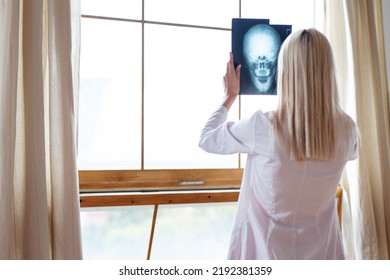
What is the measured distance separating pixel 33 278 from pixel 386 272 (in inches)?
49.6

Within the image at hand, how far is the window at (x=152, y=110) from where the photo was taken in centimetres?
178

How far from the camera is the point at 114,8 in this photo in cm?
189

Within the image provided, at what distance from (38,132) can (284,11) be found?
4.46ft

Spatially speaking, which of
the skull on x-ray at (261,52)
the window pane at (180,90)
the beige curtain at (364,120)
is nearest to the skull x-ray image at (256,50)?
the skull on x-ray at (261,52)

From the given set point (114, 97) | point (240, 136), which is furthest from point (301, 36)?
point (114, 97)

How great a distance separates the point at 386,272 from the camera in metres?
1.59

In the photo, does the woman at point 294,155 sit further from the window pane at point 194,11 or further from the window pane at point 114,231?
the window pane at point 194,11

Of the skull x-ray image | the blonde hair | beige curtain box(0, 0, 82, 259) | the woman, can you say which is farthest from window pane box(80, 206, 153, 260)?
the blonde hair

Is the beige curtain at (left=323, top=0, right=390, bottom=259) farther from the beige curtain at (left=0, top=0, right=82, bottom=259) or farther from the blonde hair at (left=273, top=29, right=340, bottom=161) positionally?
the beige curtain at (left=0, top=0, right=82, bottom=259)

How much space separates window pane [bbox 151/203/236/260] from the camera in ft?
6.00

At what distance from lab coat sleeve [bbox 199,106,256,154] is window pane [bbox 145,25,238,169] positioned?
25.2 inches

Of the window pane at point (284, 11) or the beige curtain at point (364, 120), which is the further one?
the window pane at point (284, 11)

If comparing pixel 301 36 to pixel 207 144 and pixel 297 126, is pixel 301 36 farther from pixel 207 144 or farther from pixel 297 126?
pixel 207 144

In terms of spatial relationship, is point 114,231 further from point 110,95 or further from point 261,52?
point 261,52
